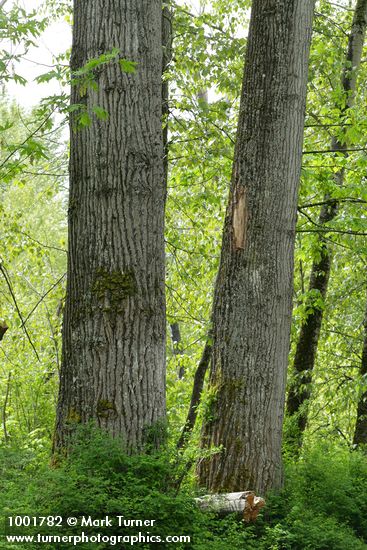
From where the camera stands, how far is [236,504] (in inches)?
260

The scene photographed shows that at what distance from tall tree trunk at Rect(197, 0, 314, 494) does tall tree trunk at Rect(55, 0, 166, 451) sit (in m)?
1.36

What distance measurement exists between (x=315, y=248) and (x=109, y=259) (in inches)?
190

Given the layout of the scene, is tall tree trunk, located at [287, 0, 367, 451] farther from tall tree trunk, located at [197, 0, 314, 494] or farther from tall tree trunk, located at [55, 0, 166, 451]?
tall tree trunk, located at [55, 0, 166, 451]

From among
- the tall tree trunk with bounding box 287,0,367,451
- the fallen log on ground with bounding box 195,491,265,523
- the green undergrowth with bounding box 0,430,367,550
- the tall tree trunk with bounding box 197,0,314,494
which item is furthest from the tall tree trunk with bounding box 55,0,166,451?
the tall tree trunk with bounding box 287,0,367,451

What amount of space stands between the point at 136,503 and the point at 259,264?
2719 mm

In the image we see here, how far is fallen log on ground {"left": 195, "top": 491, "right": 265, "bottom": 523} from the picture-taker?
21.3 feet

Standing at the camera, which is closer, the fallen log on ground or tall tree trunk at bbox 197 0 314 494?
the fallen log on ground

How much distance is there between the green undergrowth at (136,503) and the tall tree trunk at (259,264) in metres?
0.58

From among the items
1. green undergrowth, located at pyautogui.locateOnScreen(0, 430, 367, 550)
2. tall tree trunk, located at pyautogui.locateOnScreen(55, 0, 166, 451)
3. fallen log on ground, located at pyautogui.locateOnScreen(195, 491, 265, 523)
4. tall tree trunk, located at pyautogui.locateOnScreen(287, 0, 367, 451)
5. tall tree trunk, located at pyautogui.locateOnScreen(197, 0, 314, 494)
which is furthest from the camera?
tall tree trunk, located at pyautogui.locateOnScreen(287, 0, 367, 451)

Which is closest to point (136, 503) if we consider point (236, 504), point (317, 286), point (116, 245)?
point (236, 504)

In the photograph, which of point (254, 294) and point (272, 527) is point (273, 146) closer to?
point (254, 294)

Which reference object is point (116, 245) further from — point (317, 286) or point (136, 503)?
point (317, 286)

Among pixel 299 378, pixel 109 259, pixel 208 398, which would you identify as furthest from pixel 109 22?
pixel 299 378

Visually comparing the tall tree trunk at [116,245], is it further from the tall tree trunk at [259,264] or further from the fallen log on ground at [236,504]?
the tall tree trunk at [259,264]
